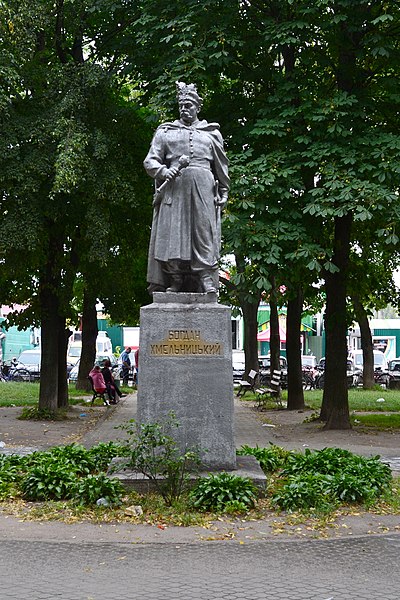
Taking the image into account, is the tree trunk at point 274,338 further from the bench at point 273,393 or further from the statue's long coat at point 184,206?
the statue's long coat at point 184,206

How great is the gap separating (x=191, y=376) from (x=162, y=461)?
3.51ft

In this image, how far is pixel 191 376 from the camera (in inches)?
411

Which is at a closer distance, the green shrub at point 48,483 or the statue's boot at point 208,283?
the green shrub at point 48,483

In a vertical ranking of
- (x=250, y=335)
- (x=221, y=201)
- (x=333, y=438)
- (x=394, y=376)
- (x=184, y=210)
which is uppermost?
(x=221, y=201)

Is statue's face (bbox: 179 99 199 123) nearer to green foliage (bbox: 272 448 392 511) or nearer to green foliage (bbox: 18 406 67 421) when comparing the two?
green foliage (bbox: 272 448 392 511)

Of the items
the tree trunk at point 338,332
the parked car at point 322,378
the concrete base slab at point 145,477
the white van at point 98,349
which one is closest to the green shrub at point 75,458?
the concrete base slab at point 145,477

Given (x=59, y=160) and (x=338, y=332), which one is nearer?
(x=59, y=160)

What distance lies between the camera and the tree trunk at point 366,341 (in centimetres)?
3384

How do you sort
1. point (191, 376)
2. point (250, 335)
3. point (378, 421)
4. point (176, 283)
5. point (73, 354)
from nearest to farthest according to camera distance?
point (191, 376), point (176, 283), point (378, 421), point (250, 335), point (73, 354)

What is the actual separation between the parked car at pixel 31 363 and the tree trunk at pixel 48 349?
804 inches

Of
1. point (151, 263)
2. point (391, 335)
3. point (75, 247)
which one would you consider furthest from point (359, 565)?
point (391, 335)

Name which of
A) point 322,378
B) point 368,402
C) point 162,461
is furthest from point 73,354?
point 162,461

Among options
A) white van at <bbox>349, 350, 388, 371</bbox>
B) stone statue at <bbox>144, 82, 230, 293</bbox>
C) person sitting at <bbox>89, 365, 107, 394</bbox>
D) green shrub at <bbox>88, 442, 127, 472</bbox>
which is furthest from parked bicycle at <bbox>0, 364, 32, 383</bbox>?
stone statue at <bbox>144, 82, 230, 293</bbox>

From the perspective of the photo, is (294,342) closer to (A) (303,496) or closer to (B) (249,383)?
(B) (249,383)
